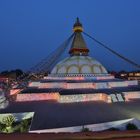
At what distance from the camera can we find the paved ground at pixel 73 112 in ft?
32.3

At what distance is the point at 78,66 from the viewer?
19828 mm

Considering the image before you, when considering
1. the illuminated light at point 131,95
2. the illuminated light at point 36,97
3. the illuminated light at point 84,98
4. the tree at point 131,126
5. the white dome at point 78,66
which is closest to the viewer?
the tree at point 131,126

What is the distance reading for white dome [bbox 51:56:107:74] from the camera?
1973 centimetres

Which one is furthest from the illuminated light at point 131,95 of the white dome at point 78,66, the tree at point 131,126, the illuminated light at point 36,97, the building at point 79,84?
the white dome at point 78,66

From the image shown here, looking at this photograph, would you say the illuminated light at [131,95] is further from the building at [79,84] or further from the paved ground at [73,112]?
the paved ground at [73,112]

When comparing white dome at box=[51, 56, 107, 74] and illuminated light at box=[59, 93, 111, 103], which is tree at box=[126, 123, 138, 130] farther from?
white dome at box=[51, 56, 107, 74]

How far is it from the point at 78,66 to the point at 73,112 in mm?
8906

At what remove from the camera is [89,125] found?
9406 millimetres

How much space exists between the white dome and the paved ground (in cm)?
664

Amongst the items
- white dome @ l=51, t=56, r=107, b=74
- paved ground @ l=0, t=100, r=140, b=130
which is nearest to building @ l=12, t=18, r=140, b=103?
white dome @ l=51, t=56, r=107, b=74

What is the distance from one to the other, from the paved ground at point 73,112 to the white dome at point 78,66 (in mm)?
6638

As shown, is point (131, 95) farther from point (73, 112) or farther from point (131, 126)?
point (131, 126)

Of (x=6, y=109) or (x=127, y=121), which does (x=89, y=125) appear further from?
(x=6, y=109)

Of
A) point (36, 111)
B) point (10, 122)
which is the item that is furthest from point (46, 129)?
point (36, 111)
